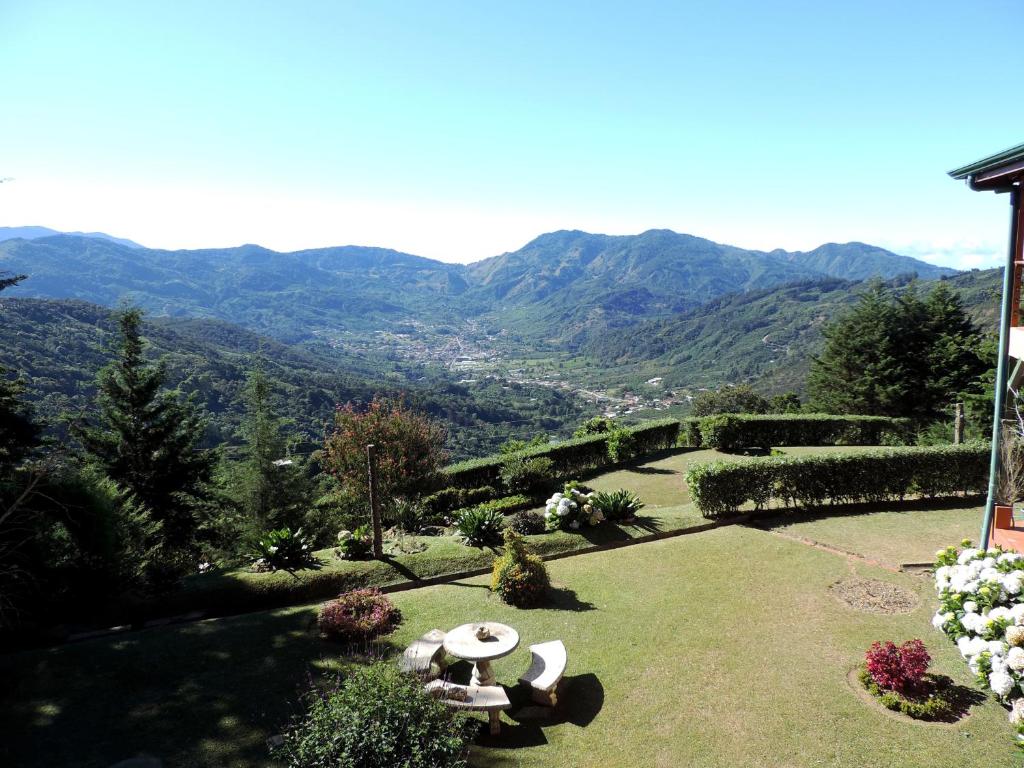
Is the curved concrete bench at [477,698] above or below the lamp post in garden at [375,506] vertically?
below

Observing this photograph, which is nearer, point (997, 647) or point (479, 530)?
point (997, 647)

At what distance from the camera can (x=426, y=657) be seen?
23.9 ft

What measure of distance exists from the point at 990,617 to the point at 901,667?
1.26 metres

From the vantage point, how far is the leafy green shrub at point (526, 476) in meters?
17.6

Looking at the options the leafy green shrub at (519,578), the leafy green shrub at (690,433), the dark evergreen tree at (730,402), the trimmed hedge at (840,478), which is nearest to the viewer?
the leafy green shrub at (519,578)

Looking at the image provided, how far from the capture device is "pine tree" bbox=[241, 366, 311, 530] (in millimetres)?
17094

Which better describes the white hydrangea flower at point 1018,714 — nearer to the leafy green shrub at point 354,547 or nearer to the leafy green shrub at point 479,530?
the leafy green shrub at point 479,530

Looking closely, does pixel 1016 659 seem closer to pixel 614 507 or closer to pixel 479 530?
pixel 614 507

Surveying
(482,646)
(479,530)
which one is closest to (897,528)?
(479,530)

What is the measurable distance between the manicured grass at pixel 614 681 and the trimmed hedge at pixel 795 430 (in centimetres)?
1157

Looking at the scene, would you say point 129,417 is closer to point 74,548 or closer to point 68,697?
point 74,548

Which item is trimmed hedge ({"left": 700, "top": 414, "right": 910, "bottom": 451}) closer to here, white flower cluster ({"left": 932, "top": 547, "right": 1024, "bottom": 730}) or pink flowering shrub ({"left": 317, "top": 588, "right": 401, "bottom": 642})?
white flower cluster ({"left": 932, "top": 547, "right": 1024, "bottom": 730})

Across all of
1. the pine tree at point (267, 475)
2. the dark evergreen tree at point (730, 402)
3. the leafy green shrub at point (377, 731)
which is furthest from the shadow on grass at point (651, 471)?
the dark evergreen tree at point (730, 402)

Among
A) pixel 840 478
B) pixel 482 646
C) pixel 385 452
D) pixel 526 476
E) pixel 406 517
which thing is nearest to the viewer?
pixel 482 646
